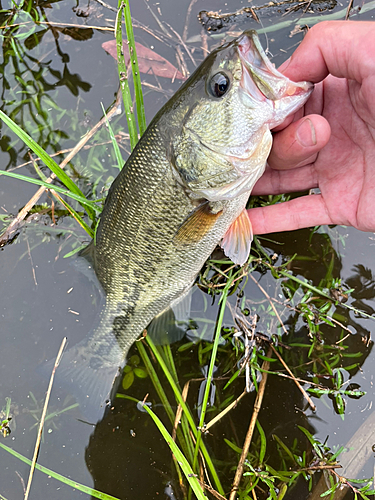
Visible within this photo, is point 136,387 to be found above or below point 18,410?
above

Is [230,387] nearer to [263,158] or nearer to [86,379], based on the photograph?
[86,379]

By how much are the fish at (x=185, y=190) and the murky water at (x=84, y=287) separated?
0.44 metres

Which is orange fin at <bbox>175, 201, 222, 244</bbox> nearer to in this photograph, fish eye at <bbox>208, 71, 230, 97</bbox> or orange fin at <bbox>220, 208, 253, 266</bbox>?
orange fin at <bbox>220, 208, 253, 266</bbox>

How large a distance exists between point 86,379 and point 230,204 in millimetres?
1673

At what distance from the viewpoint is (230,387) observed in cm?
251

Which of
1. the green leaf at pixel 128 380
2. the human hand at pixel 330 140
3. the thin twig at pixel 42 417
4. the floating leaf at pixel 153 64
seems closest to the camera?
the human hand at pixel 330 140

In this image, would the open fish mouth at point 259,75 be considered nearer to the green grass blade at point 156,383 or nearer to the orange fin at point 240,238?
the orange fin at point 240,238

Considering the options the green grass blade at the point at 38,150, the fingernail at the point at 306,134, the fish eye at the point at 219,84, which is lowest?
the green grass blade at the point at 38,150

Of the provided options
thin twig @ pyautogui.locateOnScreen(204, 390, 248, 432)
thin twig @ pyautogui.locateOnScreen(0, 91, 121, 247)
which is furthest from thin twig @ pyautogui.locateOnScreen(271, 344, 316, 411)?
thin twig @ pyautogui.locateOnScreen(0, 91, 121, 247)

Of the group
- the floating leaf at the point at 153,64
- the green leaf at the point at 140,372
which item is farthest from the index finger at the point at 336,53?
the green leaf at the point at 140,372

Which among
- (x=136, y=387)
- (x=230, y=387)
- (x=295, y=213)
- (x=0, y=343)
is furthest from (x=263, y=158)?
(x=0, y=343)

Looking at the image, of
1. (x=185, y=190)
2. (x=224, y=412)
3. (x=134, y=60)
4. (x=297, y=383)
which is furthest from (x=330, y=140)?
(x=224, y=412)

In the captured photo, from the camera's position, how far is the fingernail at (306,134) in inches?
66.9

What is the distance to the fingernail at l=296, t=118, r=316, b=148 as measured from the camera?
1.70 metres
